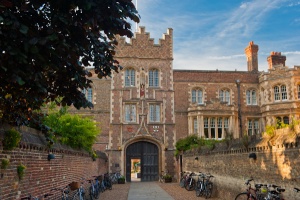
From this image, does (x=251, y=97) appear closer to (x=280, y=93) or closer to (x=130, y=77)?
(x=280, y=93)

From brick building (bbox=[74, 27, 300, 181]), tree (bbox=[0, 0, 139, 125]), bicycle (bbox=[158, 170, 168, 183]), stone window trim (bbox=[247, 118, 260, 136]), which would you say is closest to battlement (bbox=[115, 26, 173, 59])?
brick building (bbox=[74, 27, 300, 181])

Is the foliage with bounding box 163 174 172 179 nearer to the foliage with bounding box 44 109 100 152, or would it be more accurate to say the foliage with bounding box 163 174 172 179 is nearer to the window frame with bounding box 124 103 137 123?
the window frame with bounding box 124 103 137 123

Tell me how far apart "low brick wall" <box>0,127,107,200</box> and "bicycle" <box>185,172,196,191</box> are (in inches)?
369

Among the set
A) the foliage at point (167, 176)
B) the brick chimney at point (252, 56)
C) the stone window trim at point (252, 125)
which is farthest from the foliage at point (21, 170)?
the brick chimney at point (252, 56)

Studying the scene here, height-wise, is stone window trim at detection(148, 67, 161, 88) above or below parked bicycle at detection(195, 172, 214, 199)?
above

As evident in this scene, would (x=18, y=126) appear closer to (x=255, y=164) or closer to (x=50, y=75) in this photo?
(x=50, y=75)

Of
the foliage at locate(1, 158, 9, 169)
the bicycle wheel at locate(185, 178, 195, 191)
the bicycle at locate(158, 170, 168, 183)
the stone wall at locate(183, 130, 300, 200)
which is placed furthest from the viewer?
the bicycle at locate(158, 170, 168, 183)

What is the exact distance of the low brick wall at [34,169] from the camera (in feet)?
21.7

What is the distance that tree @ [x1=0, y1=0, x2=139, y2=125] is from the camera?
4.28 meters

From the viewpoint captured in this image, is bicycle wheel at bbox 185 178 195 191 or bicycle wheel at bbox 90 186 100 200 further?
bicycle wheel at bbox 185 178 195 191

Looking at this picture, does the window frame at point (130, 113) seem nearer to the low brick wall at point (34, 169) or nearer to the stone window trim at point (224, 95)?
the stone window trim at point (224, 95)

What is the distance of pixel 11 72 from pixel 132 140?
25.5m

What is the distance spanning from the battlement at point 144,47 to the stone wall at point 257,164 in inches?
599

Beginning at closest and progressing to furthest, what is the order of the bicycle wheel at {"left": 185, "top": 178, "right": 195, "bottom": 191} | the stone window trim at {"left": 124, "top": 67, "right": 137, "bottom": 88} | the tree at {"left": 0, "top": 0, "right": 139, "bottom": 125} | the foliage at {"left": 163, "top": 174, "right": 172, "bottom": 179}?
the tree at {"left": 0, "top": 0, "right": 139, "bottom": 125} → the bicycle wheel at {"left": 185, "top": 178, "right": 195, "bottom": 191} → the foliage at {"left": 163, "top": 174, "right": 172, "bottom": 179} → the stone window trim at {"left": 124, "top": 67, "right": 137, "bottom": 88}
